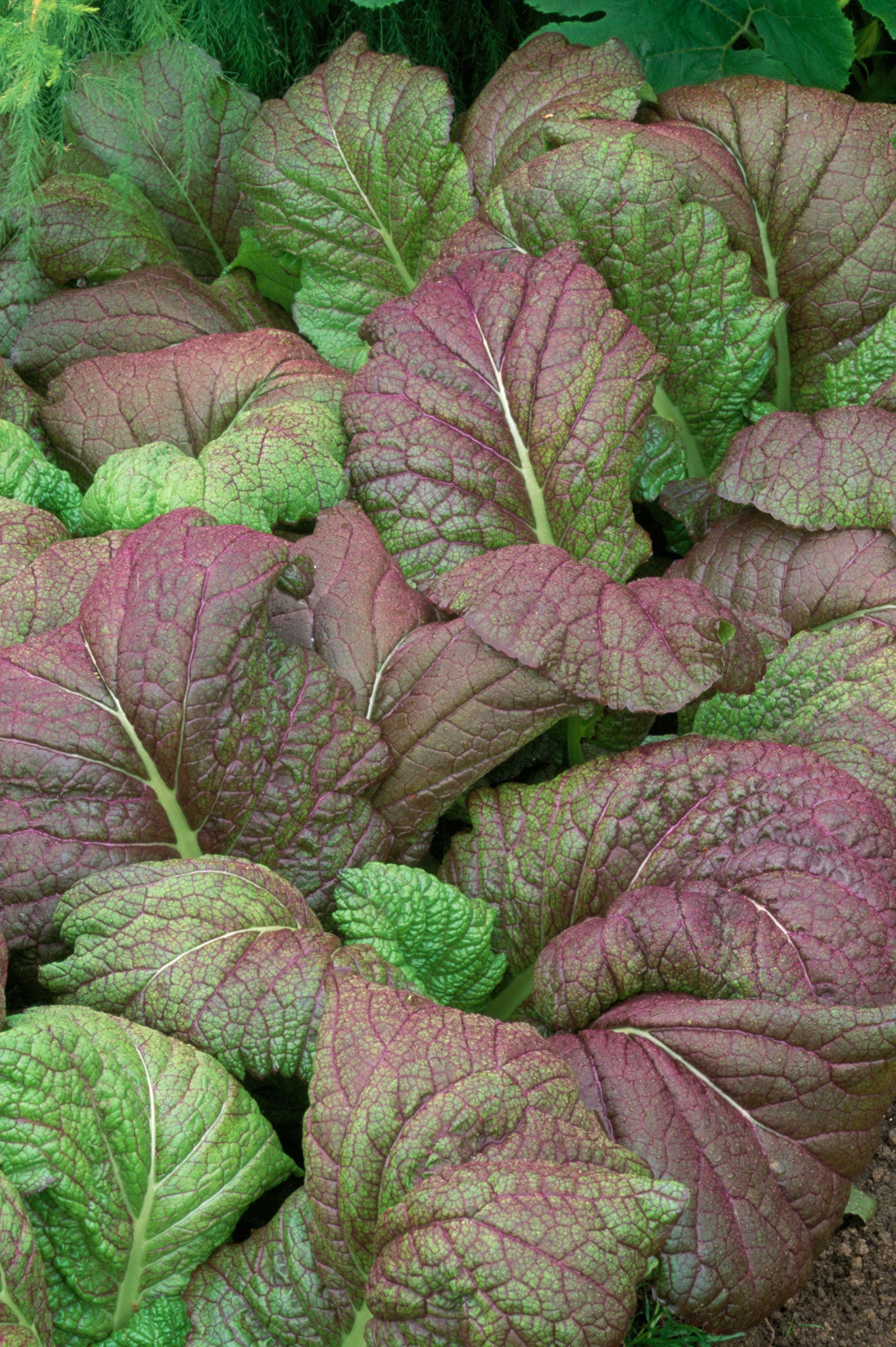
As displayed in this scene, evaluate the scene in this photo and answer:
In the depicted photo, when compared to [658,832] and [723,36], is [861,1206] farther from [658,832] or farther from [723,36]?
[723,36]

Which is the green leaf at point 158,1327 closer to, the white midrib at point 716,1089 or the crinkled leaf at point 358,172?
the white midrib at point 716,1089

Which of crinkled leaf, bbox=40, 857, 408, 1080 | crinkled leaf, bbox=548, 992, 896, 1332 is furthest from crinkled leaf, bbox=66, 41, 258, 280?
crinkled leaf, bbox=548, 992, 896, 1332

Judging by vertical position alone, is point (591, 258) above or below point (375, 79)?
below

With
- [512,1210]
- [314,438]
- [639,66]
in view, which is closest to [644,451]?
[314,438]

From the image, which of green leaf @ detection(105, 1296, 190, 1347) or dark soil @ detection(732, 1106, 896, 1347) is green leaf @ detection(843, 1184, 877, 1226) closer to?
dark soil @ detection(732, 1106, 896, 1347)

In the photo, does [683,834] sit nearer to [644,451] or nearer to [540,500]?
[540,500]
